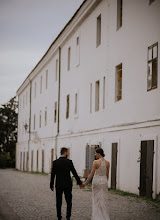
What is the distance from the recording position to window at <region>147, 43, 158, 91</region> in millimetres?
15883

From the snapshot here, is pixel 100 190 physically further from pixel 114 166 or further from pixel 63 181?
pixel 114 166

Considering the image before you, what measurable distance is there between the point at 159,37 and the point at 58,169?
7.47 m

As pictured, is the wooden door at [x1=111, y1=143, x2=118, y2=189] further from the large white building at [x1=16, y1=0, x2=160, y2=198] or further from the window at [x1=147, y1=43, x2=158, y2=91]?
the window at [x1=147, y1=43, x2=158, y2=91]

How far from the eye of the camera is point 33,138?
1877 inches

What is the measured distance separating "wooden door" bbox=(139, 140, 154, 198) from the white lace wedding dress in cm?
681

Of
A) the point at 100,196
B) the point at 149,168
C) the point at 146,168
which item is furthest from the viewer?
the point at 146,168

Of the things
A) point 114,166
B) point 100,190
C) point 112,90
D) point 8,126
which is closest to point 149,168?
point 114,166

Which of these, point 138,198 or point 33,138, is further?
point 33,138

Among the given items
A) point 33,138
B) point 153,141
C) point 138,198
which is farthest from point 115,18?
point 33,138

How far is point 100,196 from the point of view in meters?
9.23

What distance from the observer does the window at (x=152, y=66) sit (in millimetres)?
15883

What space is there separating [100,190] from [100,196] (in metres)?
0.12

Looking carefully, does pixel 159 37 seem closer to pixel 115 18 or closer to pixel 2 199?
pixel 115 18

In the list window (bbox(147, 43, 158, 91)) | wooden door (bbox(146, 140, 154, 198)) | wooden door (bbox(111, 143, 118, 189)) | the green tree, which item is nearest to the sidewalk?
wooden door (bbox(146, 140, 154, 198))
